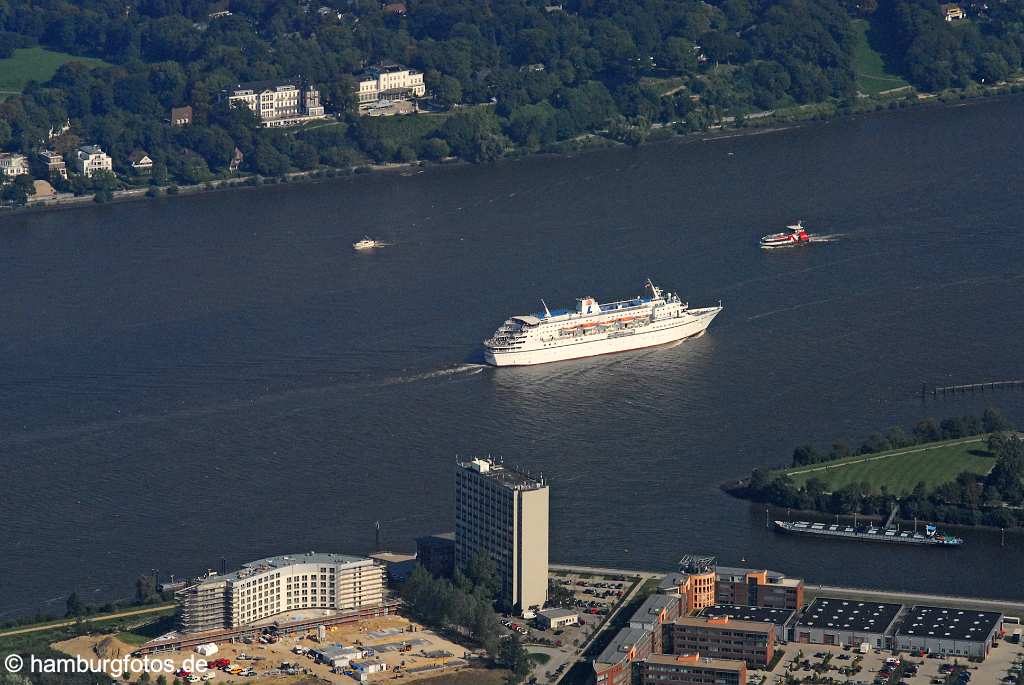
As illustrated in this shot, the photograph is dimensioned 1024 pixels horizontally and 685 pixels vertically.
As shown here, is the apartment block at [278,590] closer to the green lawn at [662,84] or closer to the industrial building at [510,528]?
the industrial building at [510,528]

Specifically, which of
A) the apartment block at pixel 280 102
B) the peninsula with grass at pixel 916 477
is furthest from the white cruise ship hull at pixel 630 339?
the apartment block at pixel 280 102

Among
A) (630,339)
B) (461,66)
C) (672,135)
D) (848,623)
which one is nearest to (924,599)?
(848,623)

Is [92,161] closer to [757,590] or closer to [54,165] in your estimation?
[54,165]

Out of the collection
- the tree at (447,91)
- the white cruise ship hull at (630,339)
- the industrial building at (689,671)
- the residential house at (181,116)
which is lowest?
the industrial building at (689,671)

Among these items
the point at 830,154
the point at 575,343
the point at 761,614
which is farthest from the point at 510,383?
the point at 830,154

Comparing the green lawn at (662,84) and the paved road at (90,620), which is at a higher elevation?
the green lawn at (662,84)
